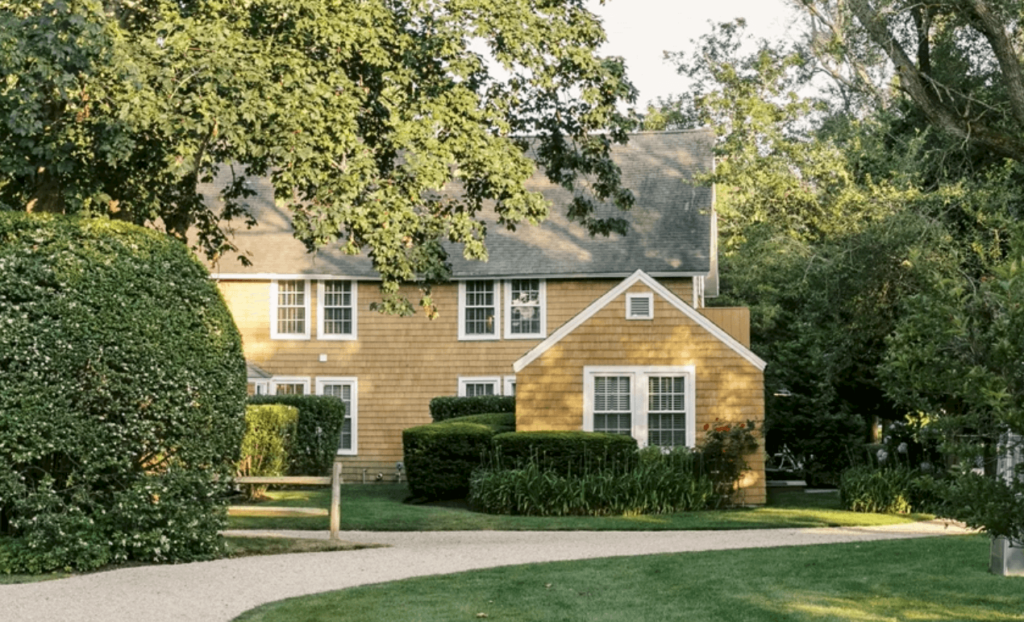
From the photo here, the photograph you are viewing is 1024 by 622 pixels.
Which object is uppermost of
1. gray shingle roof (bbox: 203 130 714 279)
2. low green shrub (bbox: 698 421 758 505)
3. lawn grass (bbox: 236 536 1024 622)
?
gray shingle roof (bbox: 203 130 714 279)

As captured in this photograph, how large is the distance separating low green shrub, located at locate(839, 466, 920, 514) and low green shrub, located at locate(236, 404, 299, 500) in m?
10.2

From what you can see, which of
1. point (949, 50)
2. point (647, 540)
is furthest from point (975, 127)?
point (647, 540)

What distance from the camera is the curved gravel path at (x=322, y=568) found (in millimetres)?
11414

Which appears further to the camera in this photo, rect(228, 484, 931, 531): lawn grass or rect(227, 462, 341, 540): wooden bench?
rect(228, 484, 931, 531): lawn grass

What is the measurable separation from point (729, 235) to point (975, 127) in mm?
17961

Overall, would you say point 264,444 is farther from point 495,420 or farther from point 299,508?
point 299,508

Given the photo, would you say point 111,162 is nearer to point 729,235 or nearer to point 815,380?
point 815,380

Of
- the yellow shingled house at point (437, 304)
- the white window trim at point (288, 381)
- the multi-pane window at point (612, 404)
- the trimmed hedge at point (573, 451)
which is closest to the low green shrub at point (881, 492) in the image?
the trimmed hedge at point (573, 451)

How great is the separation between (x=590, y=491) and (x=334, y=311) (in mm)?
11862

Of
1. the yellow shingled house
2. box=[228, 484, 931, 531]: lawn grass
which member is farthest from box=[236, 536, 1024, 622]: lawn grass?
the yellow shingled house

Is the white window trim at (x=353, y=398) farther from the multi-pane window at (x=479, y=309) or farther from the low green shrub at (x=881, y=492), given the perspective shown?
the low green shrub at (x=881, y=492)

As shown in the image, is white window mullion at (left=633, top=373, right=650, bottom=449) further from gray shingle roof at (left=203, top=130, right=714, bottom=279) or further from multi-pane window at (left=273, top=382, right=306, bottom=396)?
multi-pane window at (left=273, top=382, right=306, bottom=396)

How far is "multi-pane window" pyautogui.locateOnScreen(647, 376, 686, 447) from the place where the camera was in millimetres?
24000

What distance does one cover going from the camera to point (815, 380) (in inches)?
1102
